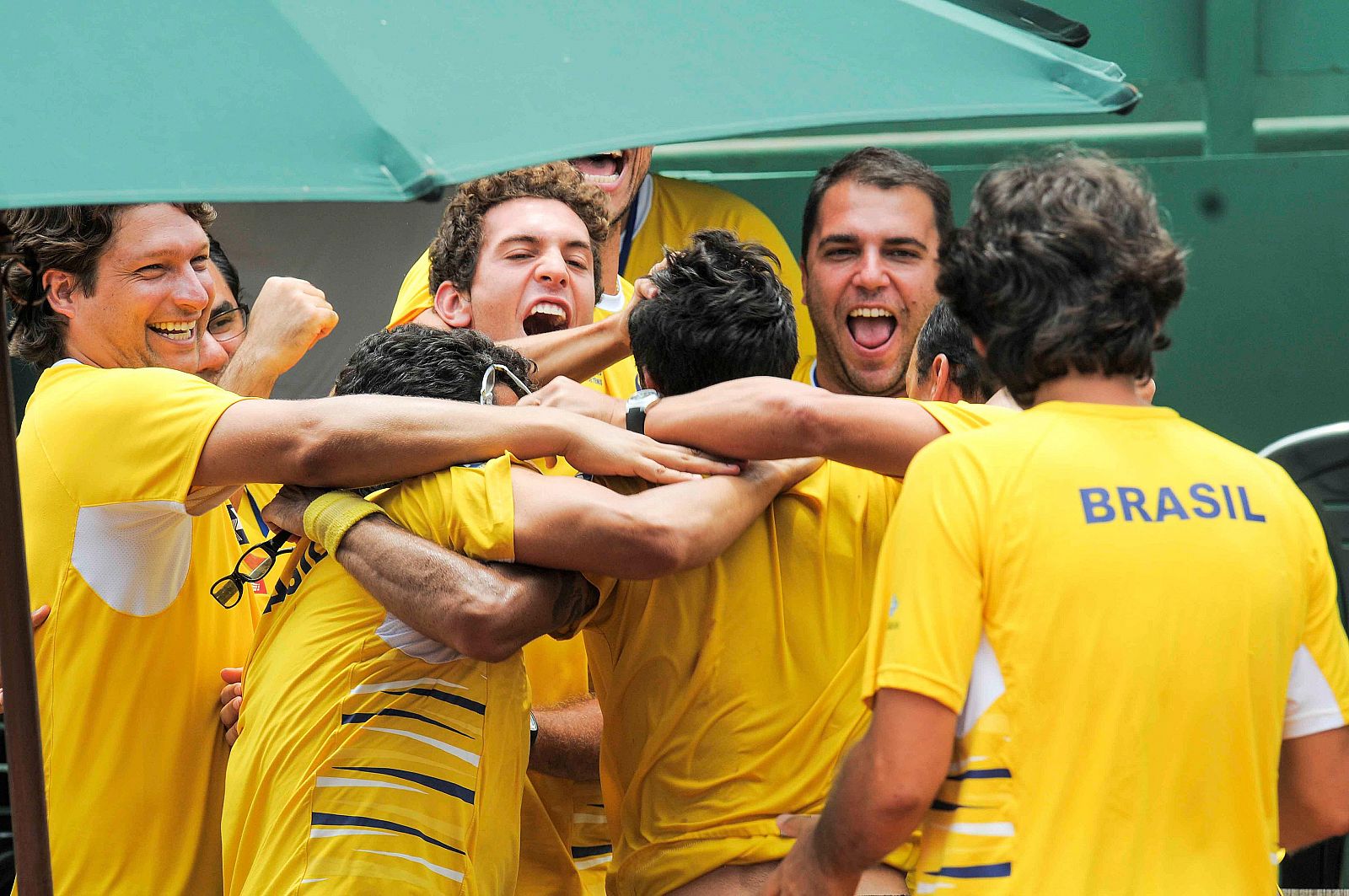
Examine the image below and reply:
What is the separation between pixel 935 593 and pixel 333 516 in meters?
1.05

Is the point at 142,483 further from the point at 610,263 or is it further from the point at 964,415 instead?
the point at 610,263

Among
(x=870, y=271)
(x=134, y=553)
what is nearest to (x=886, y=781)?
(x=134, y=553)

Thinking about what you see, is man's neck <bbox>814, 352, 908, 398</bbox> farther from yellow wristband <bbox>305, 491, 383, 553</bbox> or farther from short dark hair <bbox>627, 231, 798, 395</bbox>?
yellow wristband <bbox>305, 491, 383, 553</bbox>

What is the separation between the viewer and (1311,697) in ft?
6.68

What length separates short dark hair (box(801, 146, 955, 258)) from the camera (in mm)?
4254

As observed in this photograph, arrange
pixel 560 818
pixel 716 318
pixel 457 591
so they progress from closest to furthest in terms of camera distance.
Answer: pixel 457 591
pixel 716 318
pixel 560 818

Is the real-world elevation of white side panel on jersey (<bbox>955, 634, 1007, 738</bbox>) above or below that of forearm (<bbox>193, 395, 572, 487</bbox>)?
below

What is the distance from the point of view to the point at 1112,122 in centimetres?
568

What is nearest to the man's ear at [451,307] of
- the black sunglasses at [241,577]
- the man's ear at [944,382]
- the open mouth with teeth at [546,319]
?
the open mouth with teeth at [546,319]

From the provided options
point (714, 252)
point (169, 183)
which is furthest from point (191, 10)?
point (714, 252)

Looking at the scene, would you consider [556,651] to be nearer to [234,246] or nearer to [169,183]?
[169,183]

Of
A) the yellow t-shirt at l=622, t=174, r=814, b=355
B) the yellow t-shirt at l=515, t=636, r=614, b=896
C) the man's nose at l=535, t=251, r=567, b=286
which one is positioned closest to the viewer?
the yellow t-shirt at l=515, t=636, r=614, b=896

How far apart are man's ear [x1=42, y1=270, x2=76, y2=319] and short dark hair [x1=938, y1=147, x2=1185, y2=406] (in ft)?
6.36

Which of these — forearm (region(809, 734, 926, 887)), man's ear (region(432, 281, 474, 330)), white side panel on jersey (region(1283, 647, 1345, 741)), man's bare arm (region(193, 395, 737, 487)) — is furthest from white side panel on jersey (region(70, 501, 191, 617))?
white side panel on jersey (region(1283, 647, 1345, 741))
